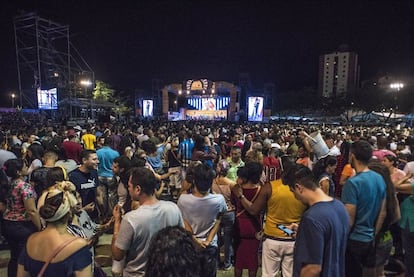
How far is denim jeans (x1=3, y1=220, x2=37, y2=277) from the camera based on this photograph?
3.50 m

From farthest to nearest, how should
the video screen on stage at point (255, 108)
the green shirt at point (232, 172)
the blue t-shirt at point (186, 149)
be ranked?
the video screen on stage at point (255, 108) < the blue t-shirt at point (186, 149) < the green shirt at point (232, 172)

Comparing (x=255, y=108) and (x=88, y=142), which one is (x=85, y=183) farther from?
(x=255, y=108)

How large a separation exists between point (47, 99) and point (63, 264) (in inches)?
1007

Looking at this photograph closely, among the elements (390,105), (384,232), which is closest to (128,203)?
(384,232)

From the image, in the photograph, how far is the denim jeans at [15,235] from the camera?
3.50m

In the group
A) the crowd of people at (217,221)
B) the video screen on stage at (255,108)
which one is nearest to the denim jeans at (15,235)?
the crowd of people at (217,221)

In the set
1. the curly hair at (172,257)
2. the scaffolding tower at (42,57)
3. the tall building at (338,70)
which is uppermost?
the tall building at (338,70)

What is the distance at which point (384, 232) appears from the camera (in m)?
3.16

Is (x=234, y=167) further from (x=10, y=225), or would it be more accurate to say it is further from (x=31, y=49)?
(x=31, y=49)

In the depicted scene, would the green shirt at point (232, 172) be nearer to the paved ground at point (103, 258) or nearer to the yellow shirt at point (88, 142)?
the paved ground at point (103, 258)

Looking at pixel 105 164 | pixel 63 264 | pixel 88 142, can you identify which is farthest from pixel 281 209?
pixel 88 142

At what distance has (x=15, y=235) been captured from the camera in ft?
11.5

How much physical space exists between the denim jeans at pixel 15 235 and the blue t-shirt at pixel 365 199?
3453 millimetres

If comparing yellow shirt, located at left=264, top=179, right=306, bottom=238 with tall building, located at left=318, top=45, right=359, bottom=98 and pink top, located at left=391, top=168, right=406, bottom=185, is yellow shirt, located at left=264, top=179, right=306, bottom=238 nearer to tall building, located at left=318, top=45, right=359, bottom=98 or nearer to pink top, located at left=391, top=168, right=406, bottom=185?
pink top, located at left=391, top=168, right=406, bottom=185
